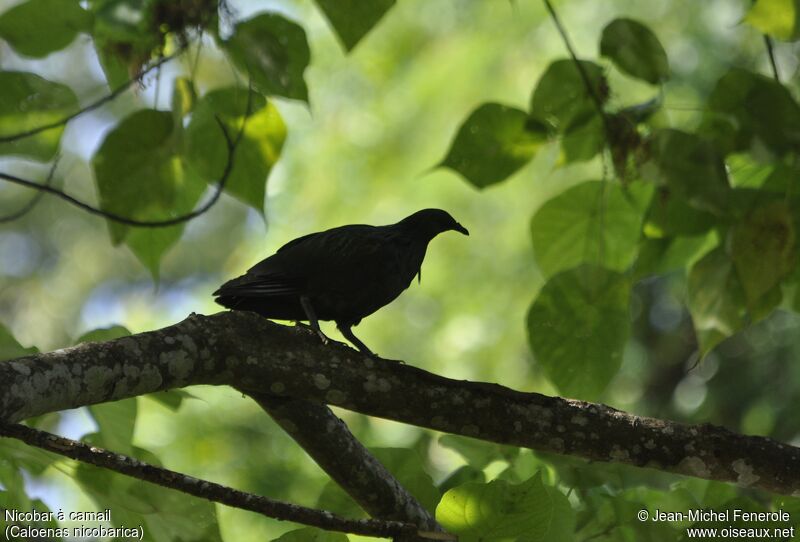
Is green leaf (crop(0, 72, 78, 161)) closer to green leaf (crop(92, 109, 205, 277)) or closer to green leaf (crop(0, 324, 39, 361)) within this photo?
green leaf (crop(92, 109, 205, 277))

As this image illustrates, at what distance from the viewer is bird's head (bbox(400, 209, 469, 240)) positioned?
296cm

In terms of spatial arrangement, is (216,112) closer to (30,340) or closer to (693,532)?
(693,532)

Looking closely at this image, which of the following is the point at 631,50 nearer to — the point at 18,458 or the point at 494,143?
the point at 494,143

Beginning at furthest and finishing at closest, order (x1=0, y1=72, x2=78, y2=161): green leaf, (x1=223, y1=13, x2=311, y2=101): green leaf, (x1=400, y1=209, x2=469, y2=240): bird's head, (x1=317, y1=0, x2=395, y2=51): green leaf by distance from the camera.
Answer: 1. (x1=400, y1=209, x2=469, y2=240): bird's head
2. (x1=0, y1=72, x2=78, y2=161): green leaf
3. (x1=223, y1=13, x2=311, y2=101): green leaf
4. (x1=317, y1=0, x2=395, y2=51): green leaf

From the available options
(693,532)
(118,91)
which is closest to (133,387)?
(118,91)

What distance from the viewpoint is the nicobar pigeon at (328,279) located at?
102 inches

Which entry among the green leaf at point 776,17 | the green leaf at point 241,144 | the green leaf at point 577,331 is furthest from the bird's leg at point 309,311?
the green leaf at point 776,17

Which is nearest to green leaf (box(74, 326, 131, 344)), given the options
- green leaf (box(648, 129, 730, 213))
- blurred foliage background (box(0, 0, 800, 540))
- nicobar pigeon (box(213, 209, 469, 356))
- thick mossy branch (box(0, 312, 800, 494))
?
thick mossy branch (box(0, 312, 800, 494))

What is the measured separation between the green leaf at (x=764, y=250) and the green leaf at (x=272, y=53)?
127cm

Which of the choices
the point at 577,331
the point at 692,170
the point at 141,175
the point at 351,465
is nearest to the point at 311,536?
the point at 351,465

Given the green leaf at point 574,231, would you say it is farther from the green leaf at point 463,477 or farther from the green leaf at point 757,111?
the green leaf at point 463,477

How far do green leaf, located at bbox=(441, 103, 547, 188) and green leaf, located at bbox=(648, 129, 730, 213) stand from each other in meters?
0.40

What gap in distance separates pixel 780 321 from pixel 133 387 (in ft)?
20.5

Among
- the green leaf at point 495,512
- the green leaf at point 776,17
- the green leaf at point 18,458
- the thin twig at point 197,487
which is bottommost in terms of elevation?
the green leaf at point 495,512
